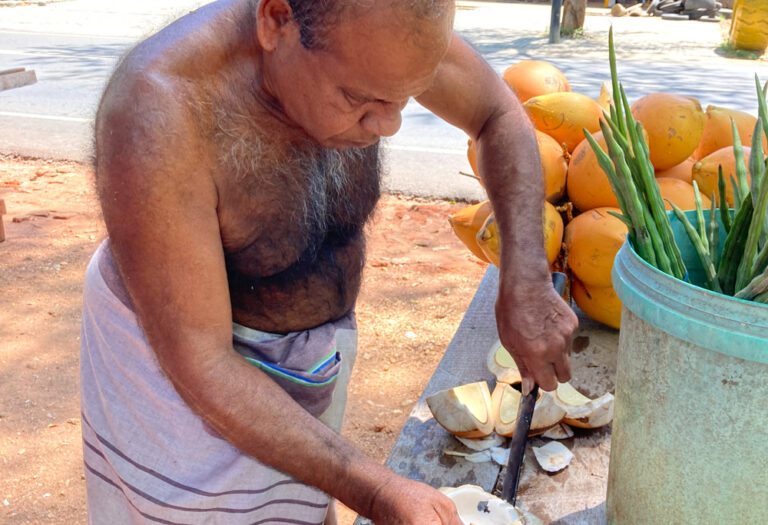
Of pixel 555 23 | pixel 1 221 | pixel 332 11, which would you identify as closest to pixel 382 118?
pixel 332 11

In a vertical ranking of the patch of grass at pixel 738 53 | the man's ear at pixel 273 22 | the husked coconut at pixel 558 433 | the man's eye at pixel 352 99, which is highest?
the man's ear at pixel 273 22

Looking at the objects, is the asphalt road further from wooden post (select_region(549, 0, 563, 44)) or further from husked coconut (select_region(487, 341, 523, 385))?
husked coconut (select_region(487, 341, 523, 385))

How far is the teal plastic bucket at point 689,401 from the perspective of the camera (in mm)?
1020

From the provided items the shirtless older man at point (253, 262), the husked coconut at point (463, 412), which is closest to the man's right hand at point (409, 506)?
the shirtless older man at point (253, 262)

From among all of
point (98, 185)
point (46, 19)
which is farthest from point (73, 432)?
point (46, 19)

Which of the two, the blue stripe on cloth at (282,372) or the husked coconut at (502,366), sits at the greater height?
the blue stripe on cloth at (282,372)

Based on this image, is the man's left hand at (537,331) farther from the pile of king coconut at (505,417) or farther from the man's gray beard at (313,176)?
the man's gray beard at (313,176)

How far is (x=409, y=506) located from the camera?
3.81ft

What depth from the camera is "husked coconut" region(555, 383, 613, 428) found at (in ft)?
5.46

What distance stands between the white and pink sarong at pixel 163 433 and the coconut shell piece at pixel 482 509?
0.30 metres

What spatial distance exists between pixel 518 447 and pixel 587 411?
0.81 ft

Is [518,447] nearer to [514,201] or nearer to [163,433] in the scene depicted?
[514,201]

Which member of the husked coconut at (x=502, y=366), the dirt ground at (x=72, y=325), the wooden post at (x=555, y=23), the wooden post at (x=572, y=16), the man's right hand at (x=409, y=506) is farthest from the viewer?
the wooden post at (x=572, y=16)

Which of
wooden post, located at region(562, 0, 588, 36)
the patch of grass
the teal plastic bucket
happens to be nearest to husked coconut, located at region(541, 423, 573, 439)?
the teal plastic bucket
